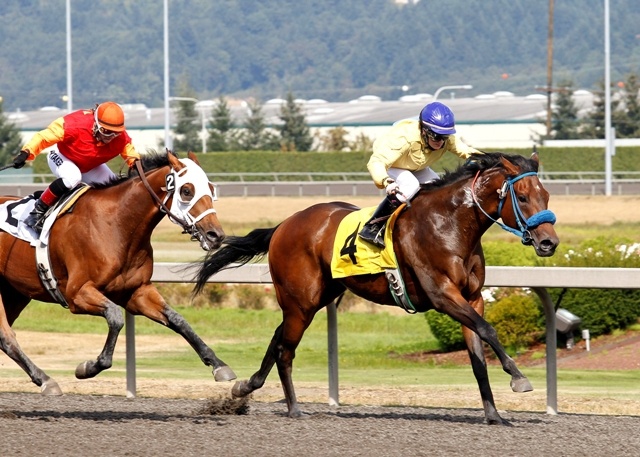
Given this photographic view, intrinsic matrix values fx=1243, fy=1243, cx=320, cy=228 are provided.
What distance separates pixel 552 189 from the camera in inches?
1663

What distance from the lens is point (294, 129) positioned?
234 feet

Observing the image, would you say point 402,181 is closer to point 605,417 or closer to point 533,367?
point 605,417

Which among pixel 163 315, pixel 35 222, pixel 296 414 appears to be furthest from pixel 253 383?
pixel 35 222

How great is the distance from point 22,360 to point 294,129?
212 ft

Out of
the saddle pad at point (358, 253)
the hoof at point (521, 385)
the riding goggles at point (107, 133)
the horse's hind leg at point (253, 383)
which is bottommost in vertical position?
the horse's hind leg at point (253, 383)

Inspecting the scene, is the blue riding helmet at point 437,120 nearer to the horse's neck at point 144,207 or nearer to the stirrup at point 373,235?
the stirrup at point 373,235

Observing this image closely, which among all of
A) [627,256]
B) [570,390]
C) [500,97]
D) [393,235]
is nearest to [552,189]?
[627,256]

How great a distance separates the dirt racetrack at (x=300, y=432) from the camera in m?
5.86

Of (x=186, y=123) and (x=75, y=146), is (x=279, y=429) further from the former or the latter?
(x=186, y=123)

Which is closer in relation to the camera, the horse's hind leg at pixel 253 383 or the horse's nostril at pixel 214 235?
the horse's nostril at pixel 214 235

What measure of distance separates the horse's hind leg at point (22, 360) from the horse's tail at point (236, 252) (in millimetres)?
1283

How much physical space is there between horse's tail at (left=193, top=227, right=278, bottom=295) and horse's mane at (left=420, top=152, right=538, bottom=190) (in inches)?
48.6

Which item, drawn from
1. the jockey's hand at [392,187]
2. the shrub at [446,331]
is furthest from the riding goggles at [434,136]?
the shrub at [446,331]

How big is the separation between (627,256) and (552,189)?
1169 inches
